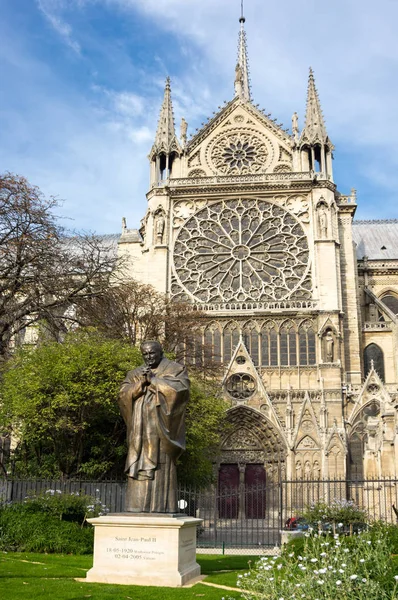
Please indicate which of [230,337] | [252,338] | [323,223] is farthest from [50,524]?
[323,223]

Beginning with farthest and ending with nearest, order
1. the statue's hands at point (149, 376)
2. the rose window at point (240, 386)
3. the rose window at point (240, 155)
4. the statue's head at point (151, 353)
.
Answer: the rose window at point (240, 155) < the rose window at point (240, 386) < the statue's head at point (151, 353) < the statue's hands at point (149, 376)

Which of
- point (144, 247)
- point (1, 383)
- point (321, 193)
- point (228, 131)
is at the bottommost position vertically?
point (1, 383)

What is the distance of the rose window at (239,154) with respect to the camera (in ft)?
124

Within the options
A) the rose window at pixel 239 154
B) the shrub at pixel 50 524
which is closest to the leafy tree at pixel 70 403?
the shrub at pixel 50 524

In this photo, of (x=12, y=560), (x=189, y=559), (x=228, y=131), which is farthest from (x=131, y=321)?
(x=189, y=559)

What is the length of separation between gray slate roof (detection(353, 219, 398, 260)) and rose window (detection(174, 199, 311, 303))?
972 centimetres

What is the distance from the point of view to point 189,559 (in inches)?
356

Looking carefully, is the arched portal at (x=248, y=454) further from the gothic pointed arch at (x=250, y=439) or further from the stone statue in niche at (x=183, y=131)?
the stone statue in niche at (x=183, y=131)

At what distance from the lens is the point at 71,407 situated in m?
20.8

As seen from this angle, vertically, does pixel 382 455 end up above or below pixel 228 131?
below

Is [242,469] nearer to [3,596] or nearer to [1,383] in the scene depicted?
[1,383]

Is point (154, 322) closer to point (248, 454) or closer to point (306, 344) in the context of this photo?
point (248, 454)

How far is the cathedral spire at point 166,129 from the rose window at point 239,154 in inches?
99.1

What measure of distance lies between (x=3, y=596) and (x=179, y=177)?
1238 inches
